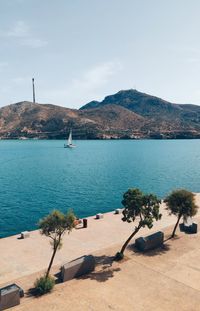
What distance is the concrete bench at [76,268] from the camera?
78.1 ft

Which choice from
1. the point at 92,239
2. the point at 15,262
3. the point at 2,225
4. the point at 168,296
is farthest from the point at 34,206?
the point at 168,296

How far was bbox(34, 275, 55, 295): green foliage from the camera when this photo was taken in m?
21.8

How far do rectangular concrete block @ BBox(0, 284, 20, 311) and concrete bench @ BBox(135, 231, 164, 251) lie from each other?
1414 cm

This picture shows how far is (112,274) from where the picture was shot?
81.7ft

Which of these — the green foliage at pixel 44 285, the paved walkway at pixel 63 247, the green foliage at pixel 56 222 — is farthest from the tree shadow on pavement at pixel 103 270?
the green foliage at pixel 56 222

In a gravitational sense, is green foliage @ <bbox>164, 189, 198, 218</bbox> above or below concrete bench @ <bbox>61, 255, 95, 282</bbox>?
above

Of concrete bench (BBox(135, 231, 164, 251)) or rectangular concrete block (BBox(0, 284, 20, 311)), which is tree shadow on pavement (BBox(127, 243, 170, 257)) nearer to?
concrete bench (BBox(135, 231, 164, 251))

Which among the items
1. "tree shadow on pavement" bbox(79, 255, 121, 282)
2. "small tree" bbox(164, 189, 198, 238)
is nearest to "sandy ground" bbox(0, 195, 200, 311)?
"tree shadow on pavement" bbox(79, 255, 121, 282)

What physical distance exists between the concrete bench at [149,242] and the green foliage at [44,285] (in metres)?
11.2

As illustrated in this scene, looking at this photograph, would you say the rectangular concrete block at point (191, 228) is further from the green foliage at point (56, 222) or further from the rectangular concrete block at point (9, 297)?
the rectangular concrete block at point (9, 297)

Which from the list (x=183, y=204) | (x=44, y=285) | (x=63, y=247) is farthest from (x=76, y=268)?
(x=183, y=204)

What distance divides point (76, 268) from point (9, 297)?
6.21 meters

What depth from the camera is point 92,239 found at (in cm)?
3353

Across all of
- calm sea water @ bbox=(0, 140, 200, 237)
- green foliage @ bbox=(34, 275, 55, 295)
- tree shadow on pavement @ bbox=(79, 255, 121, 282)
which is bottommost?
calm sea water @ bbox=(0, 140, 200, 237)
